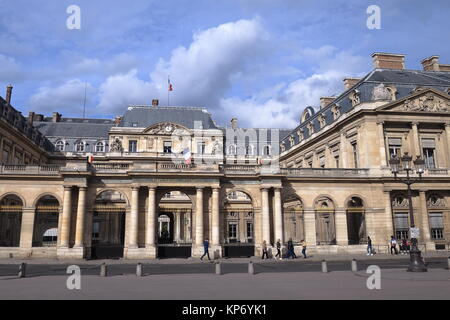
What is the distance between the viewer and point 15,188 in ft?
95.8

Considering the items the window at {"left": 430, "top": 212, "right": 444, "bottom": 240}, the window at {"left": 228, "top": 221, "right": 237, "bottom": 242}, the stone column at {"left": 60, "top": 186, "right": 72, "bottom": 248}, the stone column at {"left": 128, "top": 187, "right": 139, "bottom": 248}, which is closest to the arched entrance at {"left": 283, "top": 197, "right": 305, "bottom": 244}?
the window at {"left": 228, "top": 221, "right": 237, "bottom": 242}

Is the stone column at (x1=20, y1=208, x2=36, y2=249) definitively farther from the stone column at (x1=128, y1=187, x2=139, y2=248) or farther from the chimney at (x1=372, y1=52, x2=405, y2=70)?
the chimney at (x1=372, y1=52, x2=405, y2=70)

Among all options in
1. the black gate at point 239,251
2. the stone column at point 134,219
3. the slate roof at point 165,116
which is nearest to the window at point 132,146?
the slate roof at point 165,116

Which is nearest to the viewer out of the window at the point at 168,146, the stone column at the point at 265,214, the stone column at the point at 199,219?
the stone column at the point at 199,219

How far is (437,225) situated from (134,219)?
2594 centimetres

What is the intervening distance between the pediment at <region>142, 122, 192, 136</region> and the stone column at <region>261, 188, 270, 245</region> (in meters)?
27.2

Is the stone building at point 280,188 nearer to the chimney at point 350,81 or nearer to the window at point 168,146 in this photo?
the chimney at point 350,81

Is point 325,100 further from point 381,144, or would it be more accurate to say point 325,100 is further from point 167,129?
point 167,129

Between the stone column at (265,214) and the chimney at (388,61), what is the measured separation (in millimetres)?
20480

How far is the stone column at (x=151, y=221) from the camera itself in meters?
28.4

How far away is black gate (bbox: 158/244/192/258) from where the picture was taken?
2922 cm

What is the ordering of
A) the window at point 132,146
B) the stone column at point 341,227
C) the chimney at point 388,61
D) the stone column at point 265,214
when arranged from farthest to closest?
the window at point 132,146 → the chimney at point 388,61 → the stone column at point 341,227 → the stone column at point 265,214

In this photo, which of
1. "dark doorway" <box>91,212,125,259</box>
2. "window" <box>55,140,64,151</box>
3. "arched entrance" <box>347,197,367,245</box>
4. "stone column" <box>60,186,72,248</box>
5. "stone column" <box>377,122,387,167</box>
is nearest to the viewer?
"stone column" <box>60,186,72,248</box>

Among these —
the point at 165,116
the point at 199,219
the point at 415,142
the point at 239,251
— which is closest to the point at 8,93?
the point at 165,116
